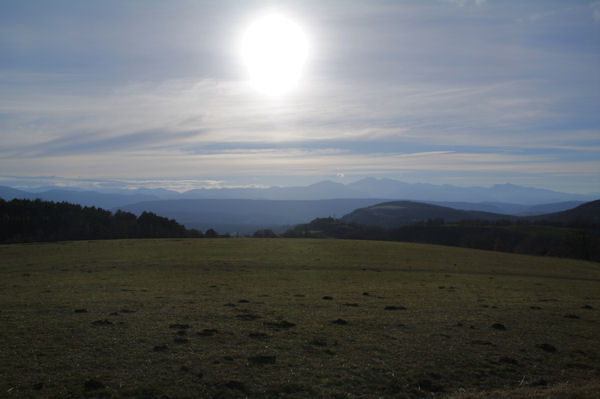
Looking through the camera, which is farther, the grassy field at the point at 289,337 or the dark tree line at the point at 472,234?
the dark tree line at the point at 472,234

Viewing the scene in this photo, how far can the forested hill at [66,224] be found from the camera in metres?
69.8

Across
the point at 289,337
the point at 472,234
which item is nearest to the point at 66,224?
the point at 289,337

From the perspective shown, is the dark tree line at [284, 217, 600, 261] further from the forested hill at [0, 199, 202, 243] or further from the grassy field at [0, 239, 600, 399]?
the grassy field at [0, 239, 600, 399]

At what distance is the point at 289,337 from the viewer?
Answer: 13406mm

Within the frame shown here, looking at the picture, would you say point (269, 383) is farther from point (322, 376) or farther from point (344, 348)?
point (344, 348)

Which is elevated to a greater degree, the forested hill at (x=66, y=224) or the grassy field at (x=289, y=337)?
the forested hill at (x=66, y=224)

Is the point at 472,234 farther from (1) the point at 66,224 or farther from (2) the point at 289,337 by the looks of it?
(2) the point at 289,337

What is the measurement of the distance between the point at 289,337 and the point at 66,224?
8151 centimetres

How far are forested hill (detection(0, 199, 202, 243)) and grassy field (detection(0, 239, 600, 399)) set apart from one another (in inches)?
1981

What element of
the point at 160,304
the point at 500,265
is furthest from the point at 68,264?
the point at 500,265

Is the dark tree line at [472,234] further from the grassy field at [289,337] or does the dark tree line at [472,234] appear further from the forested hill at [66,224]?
the grassy field at [289,337]

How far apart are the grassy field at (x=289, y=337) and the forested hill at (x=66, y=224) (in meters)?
50.3

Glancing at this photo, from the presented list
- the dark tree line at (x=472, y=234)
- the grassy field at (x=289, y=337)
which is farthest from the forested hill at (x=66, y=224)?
the grassy field at (x=289, y=337)

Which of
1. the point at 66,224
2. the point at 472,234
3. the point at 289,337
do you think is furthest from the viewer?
the point at 472,234
